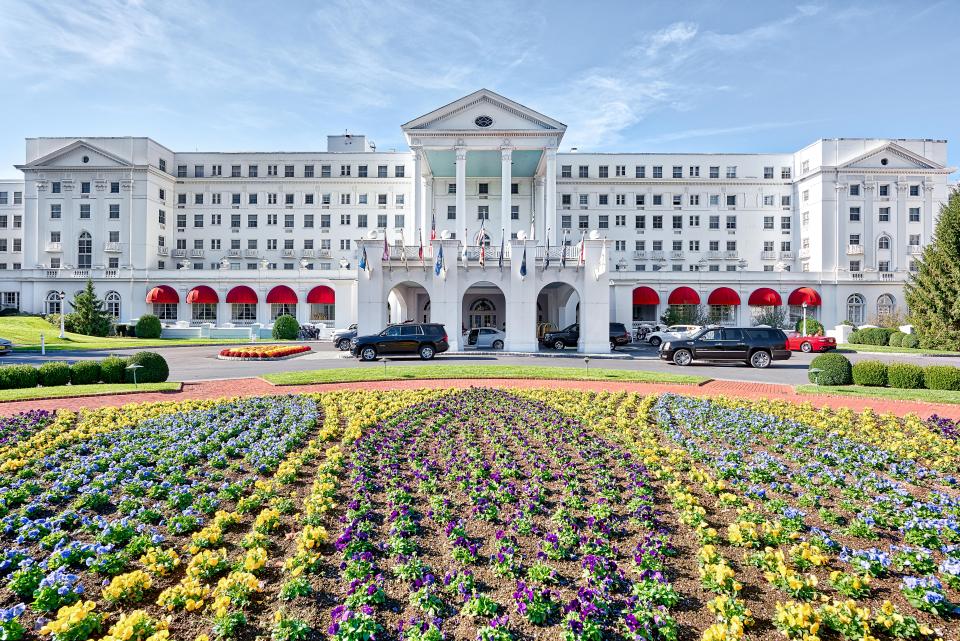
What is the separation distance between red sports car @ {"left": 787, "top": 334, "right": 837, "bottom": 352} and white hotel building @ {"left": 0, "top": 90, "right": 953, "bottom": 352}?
14.5 meters

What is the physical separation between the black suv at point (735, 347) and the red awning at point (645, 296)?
25.5m

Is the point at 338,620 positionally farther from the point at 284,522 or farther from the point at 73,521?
the point at 73,521

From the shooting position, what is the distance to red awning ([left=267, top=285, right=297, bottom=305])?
5178cm

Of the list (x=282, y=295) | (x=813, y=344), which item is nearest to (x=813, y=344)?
(x=813, y=344)

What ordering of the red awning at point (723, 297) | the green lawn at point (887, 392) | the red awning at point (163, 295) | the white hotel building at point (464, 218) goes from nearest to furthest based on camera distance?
1. the green lawn at point (887, 392)
2. the white hotel building at point (464, 218)
3. the red awning at point (163, 295)
4. the red awning at point (723, 297)

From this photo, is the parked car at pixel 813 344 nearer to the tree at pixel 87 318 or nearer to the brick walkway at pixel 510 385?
the brick walkway at pixel 510 385

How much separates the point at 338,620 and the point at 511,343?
28816mm

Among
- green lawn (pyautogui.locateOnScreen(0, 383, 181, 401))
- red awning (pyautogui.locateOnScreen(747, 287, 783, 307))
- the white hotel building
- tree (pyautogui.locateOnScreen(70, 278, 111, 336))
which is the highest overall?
the white hotel building

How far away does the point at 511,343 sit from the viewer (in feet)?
108

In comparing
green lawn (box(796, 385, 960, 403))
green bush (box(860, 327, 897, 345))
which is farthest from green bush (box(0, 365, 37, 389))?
green bush (box(860, 327, 897, 345))

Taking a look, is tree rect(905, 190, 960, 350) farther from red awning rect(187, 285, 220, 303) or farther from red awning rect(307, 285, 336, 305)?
red awning rect(187, 285, 220, 303)

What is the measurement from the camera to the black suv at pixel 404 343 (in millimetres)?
27734

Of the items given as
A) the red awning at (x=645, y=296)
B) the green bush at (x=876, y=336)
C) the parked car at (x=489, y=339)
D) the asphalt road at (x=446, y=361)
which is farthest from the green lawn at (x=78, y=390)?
the green bush at (x=876, y=336)

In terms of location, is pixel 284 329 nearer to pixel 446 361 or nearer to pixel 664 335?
pixel 446 361
